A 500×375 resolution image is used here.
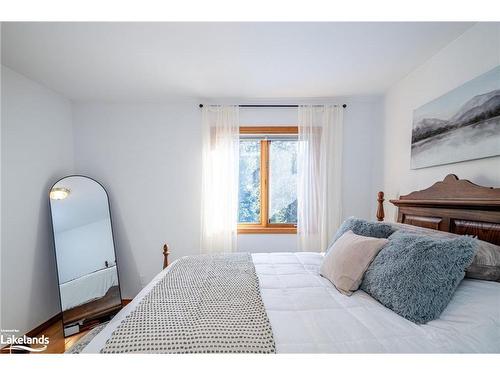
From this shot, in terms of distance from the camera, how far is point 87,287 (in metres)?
2.25

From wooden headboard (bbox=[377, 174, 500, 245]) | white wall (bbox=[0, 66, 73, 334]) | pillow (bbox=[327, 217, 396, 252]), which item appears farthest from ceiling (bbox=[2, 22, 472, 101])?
pillow (bbox=[327, 217, 396, 252])

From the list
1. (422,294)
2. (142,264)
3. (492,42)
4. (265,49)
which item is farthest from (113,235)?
(492,42)

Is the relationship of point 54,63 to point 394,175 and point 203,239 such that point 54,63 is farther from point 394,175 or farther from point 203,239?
point 394,175

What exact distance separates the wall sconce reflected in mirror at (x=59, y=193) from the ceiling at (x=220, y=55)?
1075mm

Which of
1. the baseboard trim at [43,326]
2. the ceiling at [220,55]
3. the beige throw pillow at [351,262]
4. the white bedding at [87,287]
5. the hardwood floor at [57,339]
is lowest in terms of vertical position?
the hardwood floor at [57,339]

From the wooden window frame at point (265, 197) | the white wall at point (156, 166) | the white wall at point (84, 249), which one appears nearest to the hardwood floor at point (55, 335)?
the white wall at point (84, 249)

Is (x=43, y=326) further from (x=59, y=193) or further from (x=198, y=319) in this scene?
(x=198, y=319)

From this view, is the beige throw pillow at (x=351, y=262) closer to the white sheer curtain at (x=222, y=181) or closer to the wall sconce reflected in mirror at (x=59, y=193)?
the white sheer curtain at (x=222, y=181)

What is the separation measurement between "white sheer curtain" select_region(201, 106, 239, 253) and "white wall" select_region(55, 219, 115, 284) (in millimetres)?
1107

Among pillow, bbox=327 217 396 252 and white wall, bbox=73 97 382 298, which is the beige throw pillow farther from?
white wall, bbox=73 97 382 298

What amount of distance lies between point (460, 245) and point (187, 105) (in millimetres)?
2688

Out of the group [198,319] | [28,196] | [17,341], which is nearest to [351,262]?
[198,319]

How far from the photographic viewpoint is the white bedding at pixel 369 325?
0.76 m

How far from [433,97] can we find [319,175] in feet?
3.96
